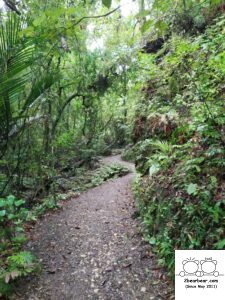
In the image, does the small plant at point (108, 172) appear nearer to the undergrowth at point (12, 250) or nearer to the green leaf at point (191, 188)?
the undergrowth at point (12, 250)

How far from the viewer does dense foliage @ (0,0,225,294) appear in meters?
2.71

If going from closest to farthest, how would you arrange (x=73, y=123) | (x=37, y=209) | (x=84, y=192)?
1. (x=37, y=209)
2. (x=84, y=192)
3. (x=73, y=123)

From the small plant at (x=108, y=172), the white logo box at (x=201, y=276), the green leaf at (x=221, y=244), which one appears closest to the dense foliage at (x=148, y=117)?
the green leaf at (x=221, y=244)

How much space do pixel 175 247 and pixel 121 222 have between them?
1.77 meters

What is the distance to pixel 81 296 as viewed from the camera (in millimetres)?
2998

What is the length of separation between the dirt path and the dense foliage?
24cm

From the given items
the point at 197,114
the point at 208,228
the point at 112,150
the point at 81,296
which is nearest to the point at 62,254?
the point at 81,296

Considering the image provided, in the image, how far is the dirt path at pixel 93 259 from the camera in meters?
3.04

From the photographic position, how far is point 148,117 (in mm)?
5066

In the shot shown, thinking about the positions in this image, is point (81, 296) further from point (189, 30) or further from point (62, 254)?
point (189, 30)

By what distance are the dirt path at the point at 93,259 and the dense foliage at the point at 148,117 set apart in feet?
0.77

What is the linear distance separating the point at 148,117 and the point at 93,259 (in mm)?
2721

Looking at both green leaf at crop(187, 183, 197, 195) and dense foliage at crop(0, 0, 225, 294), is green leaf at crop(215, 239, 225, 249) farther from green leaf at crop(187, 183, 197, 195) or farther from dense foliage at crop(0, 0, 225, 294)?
green leaf at crop(187, 183, 197, 195)

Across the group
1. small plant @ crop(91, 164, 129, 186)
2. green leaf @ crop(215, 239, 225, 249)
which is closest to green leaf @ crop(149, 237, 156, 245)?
green leaf @ crop(215, 239, 225, 249)
